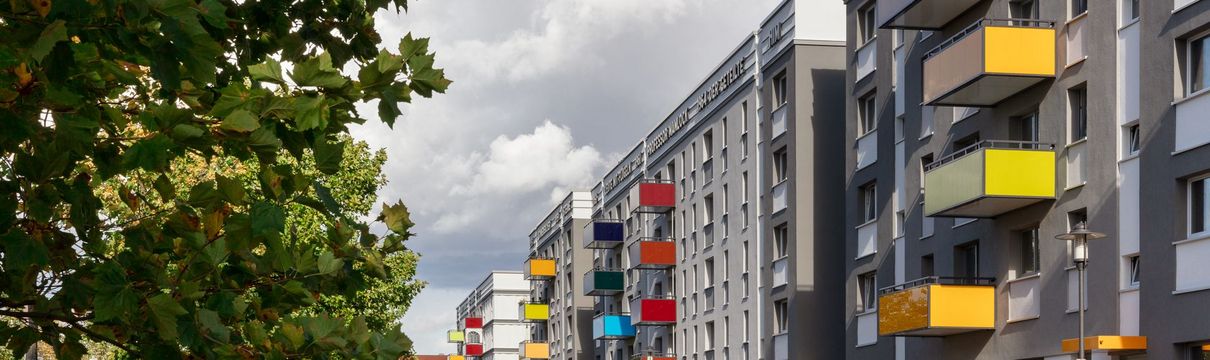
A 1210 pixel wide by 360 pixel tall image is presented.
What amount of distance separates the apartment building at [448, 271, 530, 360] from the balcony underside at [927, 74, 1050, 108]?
84626 millimetres

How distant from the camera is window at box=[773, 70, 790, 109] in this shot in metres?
46.2

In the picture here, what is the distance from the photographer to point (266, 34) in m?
7.96

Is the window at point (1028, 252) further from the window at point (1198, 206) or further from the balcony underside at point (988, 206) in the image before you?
the window at point (1198, 206)

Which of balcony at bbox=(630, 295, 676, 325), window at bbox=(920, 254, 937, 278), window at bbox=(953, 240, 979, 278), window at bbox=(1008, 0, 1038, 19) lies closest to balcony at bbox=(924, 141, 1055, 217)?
window at bbox=(1008, 0, 1038, 19)

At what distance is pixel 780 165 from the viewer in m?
46.6

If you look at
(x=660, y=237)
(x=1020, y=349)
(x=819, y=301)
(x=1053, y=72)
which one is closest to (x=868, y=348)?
(x=819, y=301)

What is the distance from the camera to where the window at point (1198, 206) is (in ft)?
78.3

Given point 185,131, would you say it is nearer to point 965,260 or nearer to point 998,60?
point 998,60

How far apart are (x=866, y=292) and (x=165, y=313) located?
111 ft

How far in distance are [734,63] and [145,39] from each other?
4678 centimetres

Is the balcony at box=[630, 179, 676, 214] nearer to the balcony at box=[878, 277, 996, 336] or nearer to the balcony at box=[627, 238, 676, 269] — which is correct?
the balcony at box=[627, 238, 676, 269]

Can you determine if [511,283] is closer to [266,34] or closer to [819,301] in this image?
[819,301]

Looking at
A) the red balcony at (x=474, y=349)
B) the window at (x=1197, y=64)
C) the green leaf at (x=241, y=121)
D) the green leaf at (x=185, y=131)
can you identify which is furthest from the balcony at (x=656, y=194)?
the red balcony at (x=474, y=349)

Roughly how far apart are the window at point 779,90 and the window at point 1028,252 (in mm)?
16428
